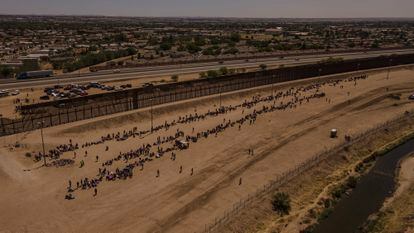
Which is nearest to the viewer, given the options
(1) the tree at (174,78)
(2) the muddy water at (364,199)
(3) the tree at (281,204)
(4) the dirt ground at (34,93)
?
(2) the muddy water at (364,199)

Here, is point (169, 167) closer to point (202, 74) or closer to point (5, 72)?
point (202, 74)

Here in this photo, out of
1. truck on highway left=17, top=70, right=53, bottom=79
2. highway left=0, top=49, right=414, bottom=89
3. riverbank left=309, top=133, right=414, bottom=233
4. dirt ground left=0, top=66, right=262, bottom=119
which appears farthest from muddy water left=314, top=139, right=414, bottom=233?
truck on highway left=17, top=70, right=53, bottom=79

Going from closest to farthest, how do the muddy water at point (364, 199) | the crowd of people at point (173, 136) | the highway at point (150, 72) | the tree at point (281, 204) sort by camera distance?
1. the muddy water at point (364, 199)
2. the tree at point (281, 204)
3. the crowd of people at point (173, 136)
4. the highway at point (150, 72)

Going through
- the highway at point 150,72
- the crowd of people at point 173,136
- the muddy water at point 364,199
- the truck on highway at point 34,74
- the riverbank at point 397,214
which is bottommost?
the muddy water at point 364,199

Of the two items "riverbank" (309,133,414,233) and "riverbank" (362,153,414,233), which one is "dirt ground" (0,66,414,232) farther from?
"riverbank" (362,153,414,233)

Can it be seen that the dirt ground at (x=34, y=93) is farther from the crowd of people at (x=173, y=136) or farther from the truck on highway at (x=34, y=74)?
the crowd of people at (x=173, y=136)

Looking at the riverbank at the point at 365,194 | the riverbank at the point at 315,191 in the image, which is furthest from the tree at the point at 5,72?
the riverbank at the point at 365,194

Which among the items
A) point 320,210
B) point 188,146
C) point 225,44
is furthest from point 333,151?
point 225,44
